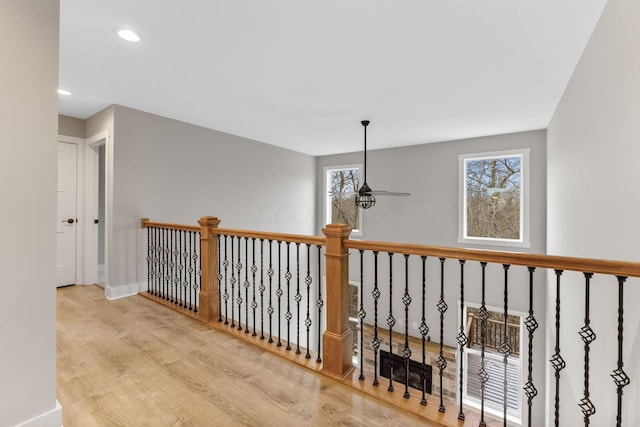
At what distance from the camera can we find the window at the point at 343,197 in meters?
6.85

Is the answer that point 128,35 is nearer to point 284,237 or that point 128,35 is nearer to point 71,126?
point 284,237

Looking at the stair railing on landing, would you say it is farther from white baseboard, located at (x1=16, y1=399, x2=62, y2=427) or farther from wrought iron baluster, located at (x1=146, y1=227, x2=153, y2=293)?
white baseboard, located at (x1=16, y1=399, x2=62, y2=427)

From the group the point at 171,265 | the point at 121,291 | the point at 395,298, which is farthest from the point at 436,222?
the point at 121,291

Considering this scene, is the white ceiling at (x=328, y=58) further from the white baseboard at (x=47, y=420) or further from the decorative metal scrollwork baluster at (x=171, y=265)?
the white baseboard at (x=47, y=420)

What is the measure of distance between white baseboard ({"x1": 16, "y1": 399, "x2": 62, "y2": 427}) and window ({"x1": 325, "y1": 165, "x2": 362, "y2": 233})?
5.65 metres

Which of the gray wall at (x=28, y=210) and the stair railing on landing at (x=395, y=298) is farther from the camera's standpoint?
the stair railing on landing at (x=395, y=298)

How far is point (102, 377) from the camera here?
2033 millimetres

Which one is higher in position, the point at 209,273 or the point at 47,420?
the point at 209,273

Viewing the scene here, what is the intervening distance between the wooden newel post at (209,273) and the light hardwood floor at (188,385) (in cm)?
21

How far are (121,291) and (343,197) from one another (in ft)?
15.4

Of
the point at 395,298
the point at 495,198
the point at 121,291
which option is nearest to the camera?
the point at 121,291

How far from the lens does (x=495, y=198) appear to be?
5.15 meters

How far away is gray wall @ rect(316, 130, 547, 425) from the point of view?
4707 mm

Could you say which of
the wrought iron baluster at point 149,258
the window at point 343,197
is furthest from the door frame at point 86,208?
the window at point 343,197
